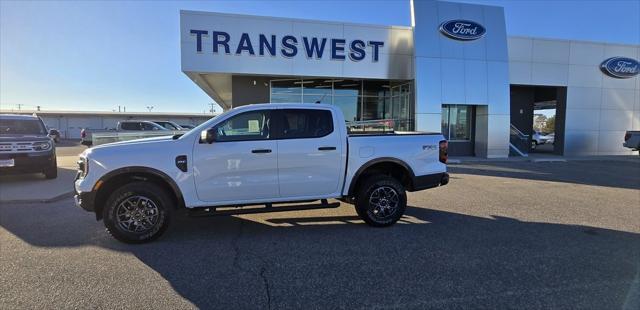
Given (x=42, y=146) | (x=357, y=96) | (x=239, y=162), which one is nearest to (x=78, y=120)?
(x=357, y=96)

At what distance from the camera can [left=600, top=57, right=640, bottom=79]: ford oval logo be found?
65.8 ft

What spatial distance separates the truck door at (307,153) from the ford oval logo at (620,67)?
21.2m

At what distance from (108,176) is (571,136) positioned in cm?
2268

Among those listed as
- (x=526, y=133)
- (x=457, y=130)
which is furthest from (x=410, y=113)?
(x=526, y=133)

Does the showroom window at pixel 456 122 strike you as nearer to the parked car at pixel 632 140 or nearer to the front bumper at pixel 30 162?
the parked car at pixel 632 140

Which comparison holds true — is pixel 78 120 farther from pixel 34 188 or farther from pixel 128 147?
pixel 128 147

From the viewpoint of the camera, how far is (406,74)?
17.7 meters

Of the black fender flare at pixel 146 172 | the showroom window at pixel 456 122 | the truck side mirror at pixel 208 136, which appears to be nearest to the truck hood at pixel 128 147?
the black fender flare at pixel 146 172

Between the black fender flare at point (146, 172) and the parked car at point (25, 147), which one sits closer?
the black fender flare at point (146, 172)

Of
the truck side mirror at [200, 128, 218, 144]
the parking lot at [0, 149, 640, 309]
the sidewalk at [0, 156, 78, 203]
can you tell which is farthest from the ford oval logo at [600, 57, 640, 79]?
the sidewalk at [0, 156, 78, 203]

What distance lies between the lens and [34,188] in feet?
30.2

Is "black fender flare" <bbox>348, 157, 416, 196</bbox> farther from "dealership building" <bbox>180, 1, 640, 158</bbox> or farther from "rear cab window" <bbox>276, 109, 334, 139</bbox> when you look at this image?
"dealership building" <bbox>180, 1, 640, 158</bbox>

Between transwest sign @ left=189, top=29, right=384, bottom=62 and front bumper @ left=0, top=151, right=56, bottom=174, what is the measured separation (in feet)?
23.8

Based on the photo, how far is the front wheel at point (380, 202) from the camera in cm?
596
